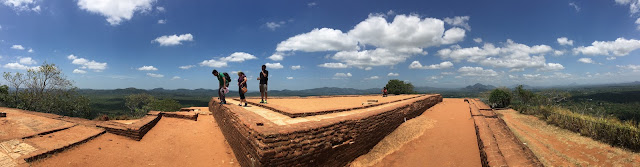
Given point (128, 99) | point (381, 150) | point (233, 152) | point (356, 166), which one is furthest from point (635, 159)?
point (128, 99)

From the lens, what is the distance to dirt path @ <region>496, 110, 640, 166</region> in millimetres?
6246

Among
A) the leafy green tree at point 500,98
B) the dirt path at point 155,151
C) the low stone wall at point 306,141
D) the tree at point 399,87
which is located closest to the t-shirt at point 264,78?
the dirt path at point 155,151

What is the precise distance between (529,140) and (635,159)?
2315 millimetres

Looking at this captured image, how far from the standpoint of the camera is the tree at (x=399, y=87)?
102 ft

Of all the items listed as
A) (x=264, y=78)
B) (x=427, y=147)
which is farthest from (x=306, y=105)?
(x=427, y=147)

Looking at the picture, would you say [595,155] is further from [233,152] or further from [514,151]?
[233,152]

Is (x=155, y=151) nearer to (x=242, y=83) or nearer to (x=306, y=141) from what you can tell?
(x=242, y=83)

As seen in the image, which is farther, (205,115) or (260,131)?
(205,115)

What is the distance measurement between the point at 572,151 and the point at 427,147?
4675 millimetres

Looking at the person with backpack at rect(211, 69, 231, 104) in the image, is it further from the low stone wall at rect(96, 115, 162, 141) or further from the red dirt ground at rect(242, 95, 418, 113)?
the low stone wall at rect(96, 115, 162, 141)

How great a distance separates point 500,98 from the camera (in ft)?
80.9

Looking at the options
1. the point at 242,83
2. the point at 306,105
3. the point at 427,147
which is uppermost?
the point at 242,83

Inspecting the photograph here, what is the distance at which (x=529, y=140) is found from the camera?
8375 mm

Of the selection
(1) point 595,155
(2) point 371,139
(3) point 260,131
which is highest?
(3) point 260,131
